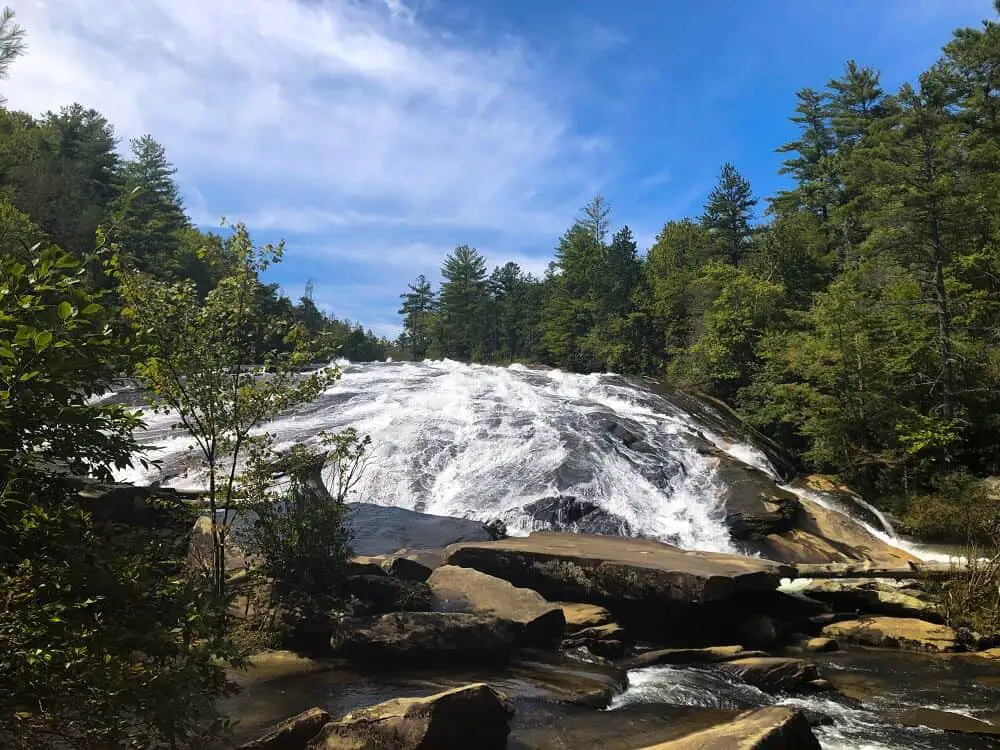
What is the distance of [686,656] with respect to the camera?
972 cm

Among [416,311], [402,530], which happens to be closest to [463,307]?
[416,311]

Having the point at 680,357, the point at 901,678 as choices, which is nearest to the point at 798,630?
the point at 901,678

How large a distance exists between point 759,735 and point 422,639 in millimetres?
4249

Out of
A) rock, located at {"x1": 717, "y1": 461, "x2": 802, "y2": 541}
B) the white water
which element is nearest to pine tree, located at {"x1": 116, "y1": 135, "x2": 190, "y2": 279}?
the white water

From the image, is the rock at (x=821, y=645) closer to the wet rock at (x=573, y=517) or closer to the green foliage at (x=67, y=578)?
the wet rock at (x=573, y=517)

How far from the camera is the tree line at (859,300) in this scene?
21.7m

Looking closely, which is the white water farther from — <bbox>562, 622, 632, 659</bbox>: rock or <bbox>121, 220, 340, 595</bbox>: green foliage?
<bbox>121, 220, 340, 595</bbox>: green foliage

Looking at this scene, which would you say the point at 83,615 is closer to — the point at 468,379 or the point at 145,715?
the point at 145,715

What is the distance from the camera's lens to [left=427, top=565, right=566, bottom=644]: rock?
936 centimetres

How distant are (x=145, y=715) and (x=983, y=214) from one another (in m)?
30.8

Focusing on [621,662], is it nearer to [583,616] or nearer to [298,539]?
[583,616]

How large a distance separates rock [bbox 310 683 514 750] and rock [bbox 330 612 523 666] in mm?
2130

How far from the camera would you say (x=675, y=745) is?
18.1 ft

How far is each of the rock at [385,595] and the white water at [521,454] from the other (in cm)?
668
